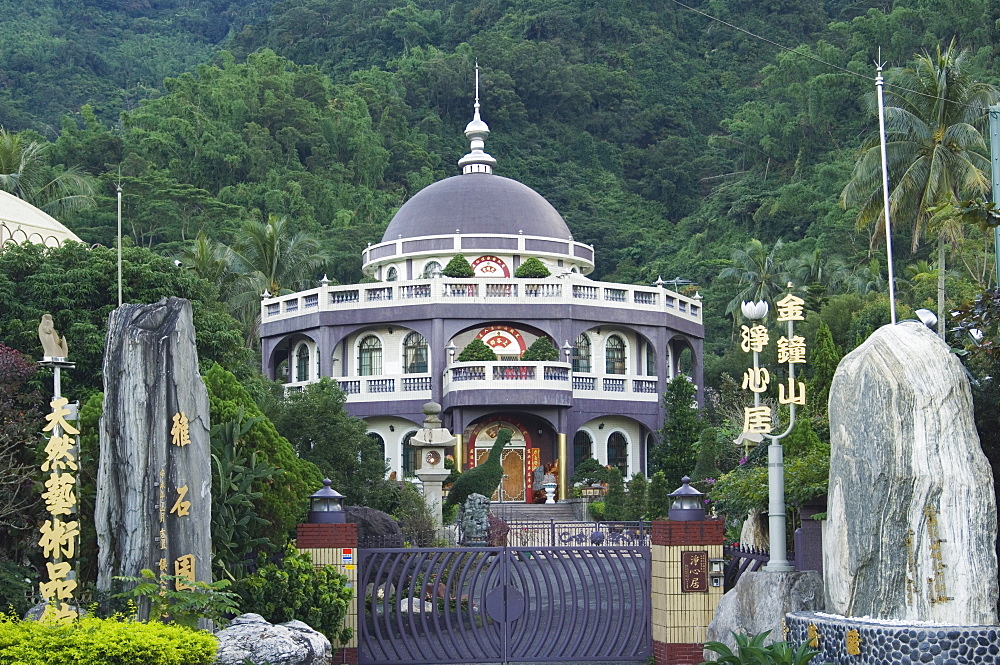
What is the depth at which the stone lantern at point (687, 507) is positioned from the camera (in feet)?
50.2

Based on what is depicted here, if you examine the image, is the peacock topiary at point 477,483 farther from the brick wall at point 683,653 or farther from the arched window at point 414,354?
the brick wall at point 683,653

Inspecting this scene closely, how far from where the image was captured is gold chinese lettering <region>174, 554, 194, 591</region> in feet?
42.6

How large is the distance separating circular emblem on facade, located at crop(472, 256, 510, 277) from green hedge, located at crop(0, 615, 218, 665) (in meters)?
32.0

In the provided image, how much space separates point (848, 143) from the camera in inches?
2704

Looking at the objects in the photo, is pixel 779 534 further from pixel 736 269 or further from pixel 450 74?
pixel 450 74

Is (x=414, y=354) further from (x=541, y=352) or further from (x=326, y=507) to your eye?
(x=326, y=507)

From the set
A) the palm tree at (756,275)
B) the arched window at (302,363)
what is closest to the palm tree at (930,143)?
the arched window at (302,363)

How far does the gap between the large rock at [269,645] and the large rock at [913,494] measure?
4852 mm

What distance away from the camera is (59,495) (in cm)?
1280

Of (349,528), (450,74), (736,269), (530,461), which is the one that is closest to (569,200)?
(450,74)

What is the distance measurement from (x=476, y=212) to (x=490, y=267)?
1.93m

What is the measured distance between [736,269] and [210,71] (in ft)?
103

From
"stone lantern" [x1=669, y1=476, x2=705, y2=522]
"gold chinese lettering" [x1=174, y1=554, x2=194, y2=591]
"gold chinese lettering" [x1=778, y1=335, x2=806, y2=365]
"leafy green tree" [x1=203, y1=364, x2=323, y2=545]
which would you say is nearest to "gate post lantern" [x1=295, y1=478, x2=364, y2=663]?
"leafy green tree" [x1=203, y1=364, x2=323, y2=545]

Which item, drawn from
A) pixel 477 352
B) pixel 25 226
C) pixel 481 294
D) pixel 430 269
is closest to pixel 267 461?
pixel 25 226
